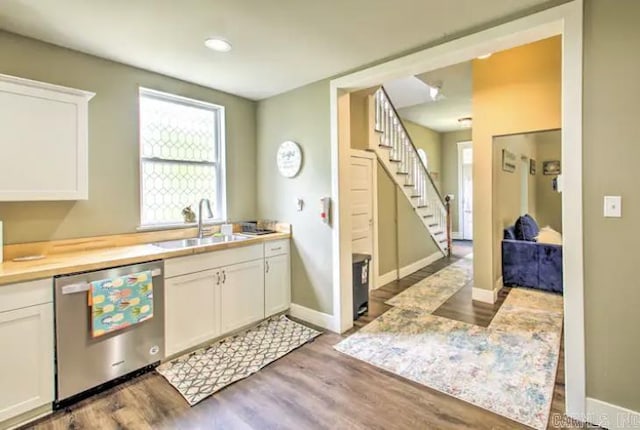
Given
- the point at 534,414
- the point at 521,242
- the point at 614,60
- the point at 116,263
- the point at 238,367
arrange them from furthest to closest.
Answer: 1. the point at 521,242
2. the point at 238,367
3. the point at 116,263
4. the point at 534,414
5. the point at 614,60

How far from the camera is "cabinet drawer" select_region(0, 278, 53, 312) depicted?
1.83m

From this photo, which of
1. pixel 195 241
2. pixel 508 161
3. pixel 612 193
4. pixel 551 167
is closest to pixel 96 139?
pixel 195 241

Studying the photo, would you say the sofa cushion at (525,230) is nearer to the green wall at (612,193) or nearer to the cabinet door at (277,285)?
the green wall at (612,193)

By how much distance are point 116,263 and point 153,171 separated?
120cm

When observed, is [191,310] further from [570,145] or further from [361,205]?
[570,145]

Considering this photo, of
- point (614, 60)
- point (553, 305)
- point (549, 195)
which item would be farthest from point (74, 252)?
point (549, 195)

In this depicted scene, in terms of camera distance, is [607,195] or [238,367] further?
[238,367]

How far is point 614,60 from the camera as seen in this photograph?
1.77 metres

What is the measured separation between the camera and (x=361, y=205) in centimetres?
430

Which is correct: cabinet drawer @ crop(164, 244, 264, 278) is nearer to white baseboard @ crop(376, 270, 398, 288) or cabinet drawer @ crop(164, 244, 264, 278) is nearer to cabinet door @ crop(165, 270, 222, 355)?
cabinet door @ crop(165, 270, 222, 355)

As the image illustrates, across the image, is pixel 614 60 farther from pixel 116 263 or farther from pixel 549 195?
pixel 549 195

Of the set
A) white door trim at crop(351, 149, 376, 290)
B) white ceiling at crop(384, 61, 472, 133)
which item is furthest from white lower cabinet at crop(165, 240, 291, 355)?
white ceiling at crop(384, 61, 472, 133)

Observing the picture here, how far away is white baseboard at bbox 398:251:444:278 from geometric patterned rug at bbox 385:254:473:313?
0.36 meters

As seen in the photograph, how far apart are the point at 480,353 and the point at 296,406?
5.36ft
